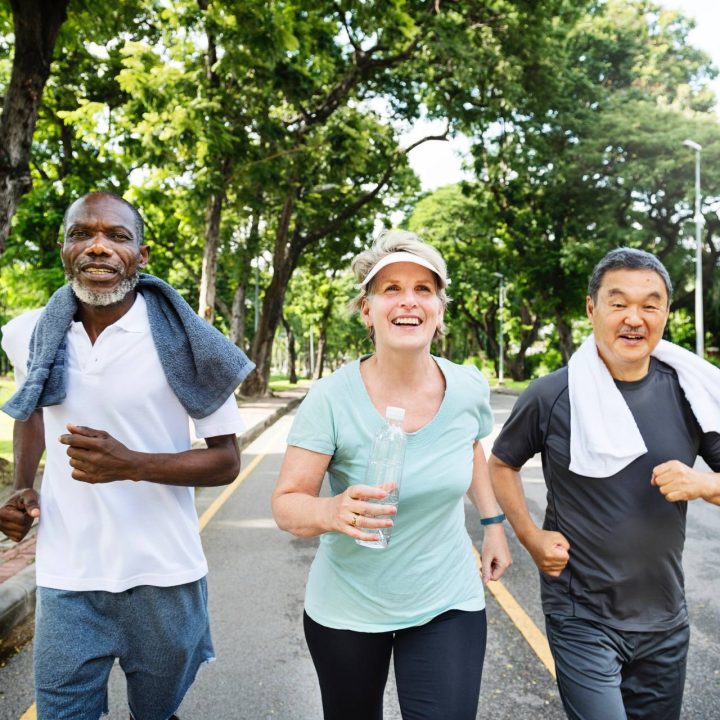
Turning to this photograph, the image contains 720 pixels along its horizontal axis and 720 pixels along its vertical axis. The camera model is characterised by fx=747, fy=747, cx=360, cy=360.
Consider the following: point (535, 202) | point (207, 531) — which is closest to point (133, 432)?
point (207, 531)

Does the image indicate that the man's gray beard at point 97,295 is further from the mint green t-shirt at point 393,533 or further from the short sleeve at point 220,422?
the mint green t-shirt at point 393,533

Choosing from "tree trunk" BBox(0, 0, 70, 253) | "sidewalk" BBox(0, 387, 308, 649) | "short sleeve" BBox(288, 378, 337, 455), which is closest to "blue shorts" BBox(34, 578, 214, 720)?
"short sleeve" BBox(288, 378, 337, 455)

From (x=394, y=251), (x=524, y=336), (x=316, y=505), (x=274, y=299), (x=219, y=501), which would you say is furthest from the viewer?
(x=524, y=336)

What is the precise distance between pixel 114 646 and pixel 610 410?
182 centimetres

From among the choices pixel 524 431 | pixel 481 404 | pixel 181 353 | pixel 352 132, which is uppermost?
pixel 352 132

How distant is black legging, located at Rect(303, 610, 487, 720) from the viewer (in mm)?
2266

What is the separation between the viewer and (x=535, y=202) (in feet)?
101

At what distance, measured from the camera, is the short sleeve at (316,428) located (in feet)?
7.54

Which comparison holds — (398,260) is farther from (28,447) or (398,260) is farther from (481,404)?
(28,447)

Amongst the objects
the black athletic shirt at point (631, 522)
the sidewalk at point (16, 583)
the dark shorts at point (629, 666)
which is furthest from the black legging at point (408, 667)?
the sidewalk at point (16, 583)

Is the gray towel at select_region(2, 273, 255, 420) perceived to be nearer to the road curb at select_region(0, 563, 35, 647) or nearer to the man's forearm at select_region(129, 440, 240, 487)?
the man's forearm at select_region(129, 440, 240, 487)

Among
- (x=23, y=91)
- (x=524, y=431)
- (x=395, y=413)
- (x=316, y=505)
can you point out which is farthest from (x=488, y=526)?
(x=23, y=91)

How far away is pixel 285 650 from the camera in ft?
14.2

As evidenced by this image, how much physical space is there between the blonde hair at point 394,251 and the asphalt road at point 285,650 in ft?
7.19
